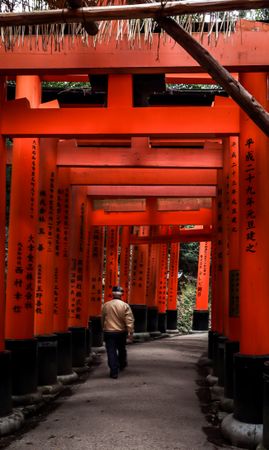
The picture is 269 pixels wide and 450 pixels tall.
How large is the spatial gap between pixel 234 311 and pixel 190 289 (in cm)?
2285

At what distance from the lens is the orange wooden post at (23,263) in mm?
7910

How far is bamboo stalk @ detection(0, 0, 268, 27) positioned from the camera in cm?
367

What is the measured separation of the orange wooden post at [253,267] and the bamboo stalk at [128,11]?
285 centimetres

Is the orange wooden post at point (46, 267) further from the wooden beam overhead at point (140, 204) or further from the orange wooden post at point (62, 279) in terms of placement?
the wooden beam overhead at point (140, 204)

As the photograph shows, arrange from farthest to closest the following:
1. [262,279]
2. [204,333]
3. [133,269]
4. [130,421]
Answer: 1. [204,333]
2. [133,269]
3. [130,421]
4. [262,279]

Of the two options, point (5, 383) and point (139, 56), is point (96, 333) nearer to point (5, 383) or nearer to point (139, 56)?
point (5, 383)

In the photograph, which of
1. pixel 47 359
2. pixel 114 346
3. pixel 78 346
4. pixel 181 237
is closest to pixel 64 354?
pixel 114 346

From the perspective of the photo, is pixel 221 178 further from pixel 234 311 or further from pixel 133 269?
pixel 133 269

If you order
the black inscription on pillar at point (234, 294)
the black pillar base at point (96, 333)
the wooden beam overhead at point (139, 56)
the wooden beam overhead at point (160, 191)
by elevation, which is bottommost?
the black pillar base at point (96, 333)

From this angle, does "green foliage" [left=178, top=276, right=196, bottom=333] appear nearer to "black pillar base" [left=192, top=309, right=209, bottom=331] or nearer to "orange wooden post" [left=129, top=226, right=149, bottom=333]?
"black pillar base" [left=192, top=309, right=209, bottom=331]

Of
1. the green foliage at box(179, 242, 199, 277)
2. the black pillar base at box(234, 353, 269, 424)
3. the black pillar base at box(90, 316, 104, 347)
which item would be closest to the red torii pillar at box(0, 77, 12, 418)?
the black pillar base at box(234, 353, 269, 424)

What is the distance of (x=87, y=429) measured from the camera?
6.54 m

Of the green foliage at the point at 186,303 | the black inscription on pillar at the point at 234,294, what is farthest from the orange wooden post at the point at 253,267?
Result: the green foliage at the point at 186,303

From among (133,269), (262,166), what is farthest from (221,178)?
(133,269)
